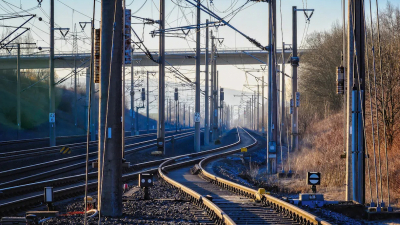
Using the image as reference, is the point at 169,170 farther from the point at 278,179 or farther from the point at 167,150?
the point at 167,150

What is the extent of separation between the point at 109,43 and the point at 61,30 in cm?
2680

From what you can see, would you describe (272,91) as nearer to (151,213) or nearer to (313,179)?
(313,179)

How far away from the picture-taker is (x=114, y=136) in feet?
39.6

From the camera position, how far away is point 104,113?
1218 cm

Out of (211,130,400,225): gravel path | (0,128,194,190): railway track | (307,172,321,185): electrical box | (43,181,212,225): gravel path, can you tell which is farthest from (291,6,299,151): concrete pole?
(43,181,212,225): gravel path

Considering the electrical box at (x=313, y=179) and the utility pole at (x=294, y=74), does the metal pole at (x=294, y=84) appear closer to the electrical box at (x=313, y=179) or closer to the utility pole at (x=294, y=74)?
the utility pole at (x=294, y=74)

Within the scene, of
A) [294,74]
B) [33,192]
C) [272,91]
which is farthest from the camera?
[294,74]

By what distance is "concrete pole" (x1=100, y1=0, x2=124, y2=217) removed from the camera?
12.1m

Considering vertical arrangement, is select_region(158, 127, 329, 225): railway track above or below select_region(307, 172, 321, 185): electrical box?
below

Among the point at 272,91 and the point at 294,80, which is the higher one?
the point at 294,80

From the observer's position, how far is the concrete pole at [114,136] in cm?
1205

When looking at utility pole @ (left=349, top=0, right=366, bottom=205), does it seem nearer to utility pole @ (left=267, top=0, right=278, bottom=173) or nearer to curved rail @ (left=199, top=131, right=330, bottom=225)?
curved rail @ (left=199, top=131, right=330, bottom=225)

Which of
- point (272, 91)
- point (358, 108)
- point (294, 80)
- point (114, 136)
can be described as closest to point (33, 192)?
point (114, 136)

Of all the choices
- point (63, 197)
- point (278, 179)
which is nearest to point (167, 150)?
point (278, 179)
